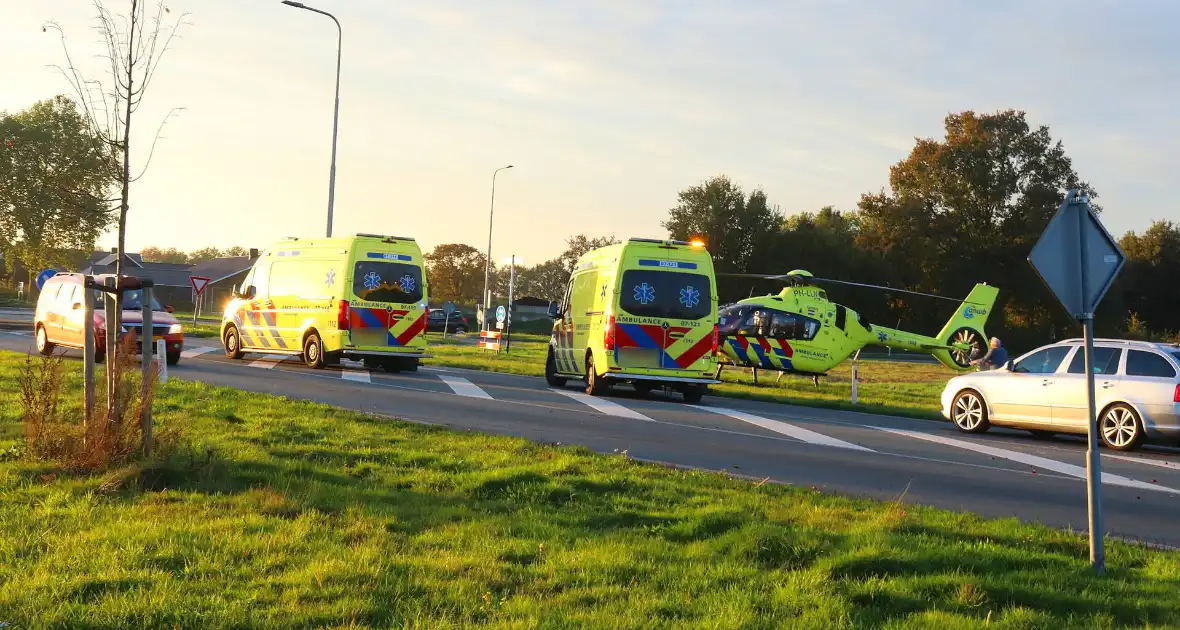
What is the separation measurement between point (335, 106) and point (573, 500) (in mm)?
26744

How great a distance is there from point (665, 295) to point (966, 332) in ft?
56.9

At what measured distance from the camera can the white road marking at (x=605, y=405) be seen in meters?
15.3

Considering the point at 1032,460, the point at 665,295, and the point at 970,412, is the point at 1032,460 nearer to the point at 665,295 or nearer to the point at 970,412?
the point at 970,412

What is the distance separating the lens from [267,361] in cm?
2408

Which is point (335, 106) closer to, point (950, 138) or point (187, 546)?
point (187, 546)

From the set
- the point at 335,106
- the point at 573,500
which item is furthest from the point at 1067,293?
the point at 335,106

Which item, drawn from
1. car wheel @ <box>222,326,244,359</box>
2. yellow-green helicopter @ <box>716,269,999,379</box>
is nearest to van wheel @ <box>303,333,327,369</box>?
car wheel @ <box>222,326,244,359</box>

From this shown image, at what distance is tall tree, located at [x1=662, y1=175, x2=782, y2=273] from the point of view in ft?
225

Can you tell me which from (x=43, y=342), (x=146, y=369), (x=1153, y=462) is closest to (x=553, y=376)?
(x=1153, y=462)

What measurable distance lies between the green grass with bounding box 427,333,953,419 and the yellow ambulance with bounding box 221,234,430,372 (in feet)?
14.2

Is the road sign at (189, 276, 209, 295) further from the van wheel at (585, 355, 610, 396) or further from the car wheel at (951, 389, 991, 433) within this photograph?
the car wheel at (951, 389, 991, 433)

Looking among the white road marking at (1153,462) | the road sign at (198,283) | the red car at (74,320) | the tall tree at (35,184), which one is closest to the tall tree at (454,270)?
the tall tree at (35,184)

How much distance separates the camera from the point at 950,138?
6612 cm

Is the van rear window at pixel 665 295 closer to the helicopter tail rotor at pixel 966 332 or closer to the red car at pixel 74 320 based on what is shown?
the red car at pixel 74 320
